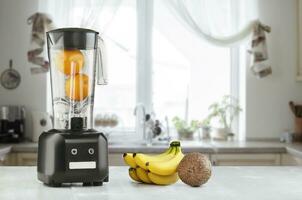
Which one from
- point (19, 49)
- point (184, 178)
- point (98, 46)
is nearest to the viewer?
point (184, 178)

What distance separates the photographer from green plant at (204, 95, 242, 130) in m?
4.97

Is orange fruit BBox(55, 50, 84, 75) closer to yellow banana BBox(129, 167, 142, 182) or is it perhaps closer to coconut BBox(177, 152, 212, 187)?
yellow banana BBox(129, 167, 142, 182)

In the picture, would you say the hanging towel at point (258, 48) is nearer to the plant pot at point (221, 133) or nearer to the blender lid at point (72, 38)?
the plant pot at point (221, 133)

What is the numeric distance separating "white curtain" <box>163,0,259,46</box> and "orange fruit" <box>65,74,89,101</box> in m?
2.87

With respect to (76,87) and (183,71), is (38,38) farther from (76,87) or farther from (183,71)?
(76,87)

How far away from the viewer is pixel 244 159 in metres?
4.32

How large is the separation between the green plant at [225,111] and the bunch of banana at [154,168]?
2.90 meters

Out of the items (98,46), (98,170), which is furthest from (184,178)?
(98,46)

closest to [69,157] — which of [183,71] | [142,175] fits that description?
[142,175]

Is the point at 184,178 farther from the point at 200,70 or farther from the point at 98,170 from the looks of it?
the point at 200,70

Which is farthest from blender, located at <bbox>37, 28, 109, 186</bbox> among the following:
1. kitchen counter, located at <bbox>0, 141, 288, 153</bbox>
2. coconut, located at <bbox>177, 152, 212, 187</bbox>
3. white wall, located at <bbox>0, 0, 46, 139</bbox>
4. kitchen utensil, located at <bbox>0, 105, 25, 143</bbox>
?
white wall, located at <bbox>0, 0, 46, 139</bbox>

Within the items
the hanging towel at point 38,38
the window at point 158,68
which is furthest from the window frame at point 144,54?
the hanging towel at point 38,38

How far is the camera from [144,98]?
5.02m

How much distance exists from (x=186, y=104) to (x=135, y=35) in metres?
0.81
